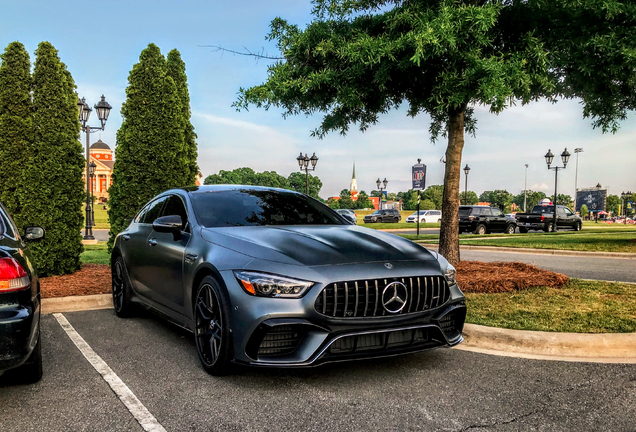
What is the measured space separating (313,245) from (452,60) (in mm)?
4389

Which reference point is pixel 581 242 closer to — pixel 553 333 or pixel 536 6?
pixel 536 6

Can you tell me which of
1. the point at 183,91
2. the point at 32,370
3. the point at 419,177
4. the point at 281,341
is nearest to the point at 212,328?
the point at 281,341

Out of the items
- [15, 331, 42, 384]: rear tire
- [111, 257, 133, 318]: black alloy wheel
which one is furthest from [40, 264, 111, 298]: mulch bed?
[15, 331, 42, 384]: rear tire

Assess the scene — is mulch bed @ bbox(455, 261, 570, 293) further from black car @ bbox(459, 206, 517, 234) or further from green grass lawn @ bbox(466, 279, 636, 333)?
black car @ bbox(459, 206, 517, 234)

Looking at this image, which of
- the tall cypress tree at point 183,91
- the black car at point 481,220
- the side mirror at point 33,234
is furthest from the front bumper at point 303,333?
the black car at point 481,220

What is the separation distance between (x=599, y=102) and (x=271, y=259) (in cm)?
804

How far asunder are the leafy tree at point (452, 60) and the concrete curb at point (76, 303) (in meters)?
3.73

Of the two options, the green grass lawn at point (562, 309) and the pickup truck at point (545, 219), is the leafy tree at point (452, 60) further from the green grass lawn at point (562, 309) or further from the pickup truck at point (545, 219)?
the pickup truck at point (545, 219)

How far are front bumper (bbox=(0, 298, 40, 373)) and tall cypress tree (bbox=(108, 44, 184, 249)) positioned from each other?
750 centimetres

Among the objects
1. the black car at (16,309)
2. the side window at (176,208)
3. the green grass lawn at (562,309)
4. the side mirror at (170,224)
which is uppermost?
the side window at (176,208)

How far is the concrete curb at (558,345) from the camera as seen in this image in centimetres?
501

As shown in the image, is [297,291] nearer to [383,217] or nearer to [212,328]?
[212,328]

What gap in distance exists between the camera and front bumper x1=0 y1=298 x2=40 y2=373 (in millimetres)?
3467

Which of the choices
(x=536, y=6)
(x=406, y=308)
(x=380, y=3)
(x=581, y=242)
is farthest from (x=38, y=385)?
Result: (x=581, y=242)
